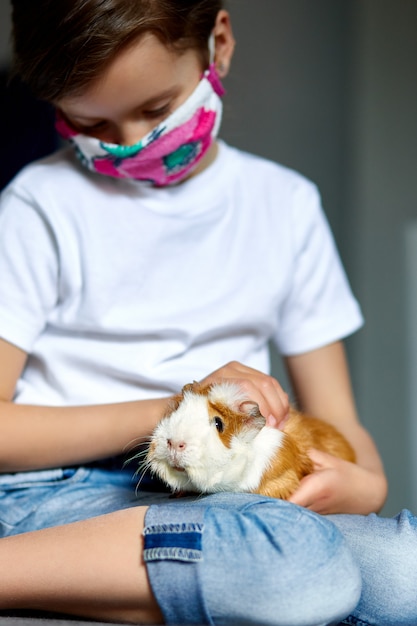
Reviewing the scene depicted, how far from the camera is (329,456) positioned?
1015mm

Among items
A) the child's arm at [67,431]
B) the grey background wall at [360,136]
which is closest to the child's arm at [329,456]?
the child's arm at [67,431]

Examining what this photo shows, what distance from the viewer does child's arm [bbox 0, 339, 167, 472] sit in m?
1.00

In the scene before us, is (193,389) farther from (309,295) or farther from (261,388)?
(309,295)

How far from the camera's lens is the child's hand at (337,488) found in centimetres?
95

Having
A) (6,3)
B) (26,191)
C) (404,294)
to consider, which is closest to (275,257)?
(26,191)

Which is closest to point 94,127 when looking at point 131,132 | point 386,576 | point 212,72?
point 131,132

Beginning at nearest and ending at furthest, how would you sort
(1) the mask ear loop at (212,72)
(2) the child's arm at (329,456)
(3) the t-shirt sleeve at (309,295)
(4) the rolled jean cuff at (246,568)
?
(4) the rolled jean cuff at (246,568) → (2) the child's arm at (329,456) → (1) the mask ear loop at (212,72) → (3) the t-shirt sleeve at (309,295)

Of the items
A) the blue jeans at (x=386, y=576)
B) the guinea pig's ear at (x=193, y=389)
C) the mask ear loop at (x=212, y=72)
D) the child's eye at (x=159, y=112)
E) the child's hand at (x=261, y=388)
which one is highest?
the mask ear loop at (x=212, y=72)

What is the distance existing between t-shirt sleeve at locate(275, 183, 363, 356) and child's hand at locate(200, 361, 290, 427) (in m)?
0.33

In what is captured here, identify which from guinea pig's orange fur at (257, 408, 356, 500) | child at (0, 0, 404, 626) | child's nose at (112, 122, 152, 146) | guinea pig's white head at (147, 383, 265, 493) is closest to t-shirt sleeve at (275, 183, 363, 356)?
child at (0, 0, 404, 626)

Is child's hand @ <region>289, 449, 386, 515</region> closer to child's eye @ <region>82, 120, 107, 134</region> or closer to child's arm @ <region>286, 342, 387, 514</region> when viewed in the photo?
child's arm @ <region>286, 342, 387, 514</region>

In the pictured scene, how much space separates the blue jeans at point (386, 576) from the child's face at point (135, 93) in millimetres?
564

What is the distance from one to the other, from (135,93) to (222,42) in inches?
8.5

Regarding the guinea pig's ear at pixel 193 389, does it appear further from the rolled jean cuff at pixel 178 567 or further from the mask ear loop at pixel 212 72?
the mask ear loop at pixel 212 72
